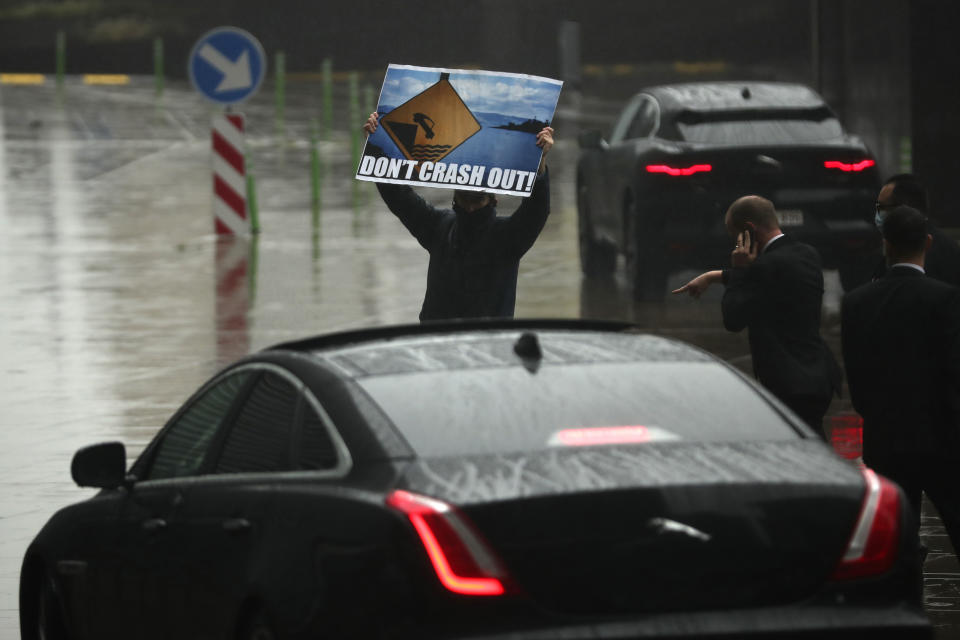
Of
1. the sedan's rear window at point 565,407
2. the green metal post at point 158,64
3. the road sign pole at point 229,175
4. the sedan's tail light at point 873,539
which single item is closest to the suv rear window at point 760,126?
the road sign pole at point 229,175

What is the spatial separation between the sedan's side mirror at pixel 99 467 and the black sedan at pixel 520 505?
1.61 ft

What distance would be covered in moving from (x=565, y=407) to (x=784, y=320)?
9.65 ft

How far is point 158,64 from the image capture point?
153ft

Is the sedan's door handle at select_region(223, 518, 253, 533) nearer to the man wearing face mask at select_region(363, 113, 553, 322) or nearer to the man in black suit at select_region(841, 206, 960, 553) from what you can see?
the man in black suit at select_region(841, 206, 960, 553)

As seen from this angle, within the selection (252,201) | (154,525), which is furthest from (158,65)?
(154,525)

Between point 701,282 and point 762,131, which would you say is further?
point 762,131

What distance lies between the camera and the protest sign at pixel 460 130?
8586mm

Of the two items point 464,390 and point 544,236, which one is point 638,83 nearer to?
point 544,236

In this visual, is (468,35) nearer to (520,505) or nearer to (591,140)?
(591,140)

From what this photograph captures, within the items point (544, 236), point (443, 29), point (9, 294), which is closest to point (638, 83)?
point (443, 29)

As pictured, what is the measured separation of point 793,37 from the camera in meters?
39.5

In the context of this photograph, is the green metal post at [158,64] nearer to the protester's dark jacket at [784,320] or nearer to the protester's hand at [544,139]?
the protester's hand at [544,139]

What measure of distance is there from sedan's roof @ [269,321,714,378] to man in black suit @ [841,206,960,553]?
1406 mm

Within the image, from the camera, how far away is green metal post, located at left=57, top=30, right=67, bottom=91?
1851 inches
